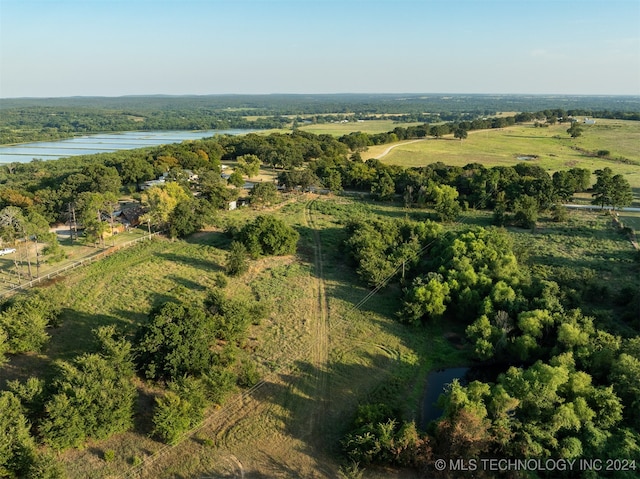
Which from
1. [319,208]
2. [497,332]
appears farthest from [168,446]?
[319,208]

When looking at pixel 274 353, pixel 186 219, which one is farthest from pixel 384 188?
pixel 274 353

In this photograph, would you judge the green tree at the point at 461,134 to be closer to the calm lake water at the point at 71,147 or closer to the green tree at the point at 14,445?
the calm lake water at the point at 71,147

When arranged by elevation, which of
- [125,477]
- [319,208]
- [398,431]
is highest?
[319,208]

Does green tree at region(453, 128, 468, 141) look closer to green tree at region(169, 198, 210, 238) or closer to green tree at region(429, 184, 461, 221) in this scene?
green tree at region(429, 184, 461, 221)

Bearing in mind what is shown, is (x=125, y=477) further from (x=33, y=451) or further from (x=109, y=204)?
(x=109, y=204)

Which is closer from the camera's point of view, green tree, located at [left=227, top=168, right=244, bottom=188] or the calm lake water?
green tree, located at [left=227, top=168, right=244, bottom=188]

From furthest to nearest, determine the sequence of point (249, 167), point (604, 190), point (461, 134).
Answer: point (461, 134) → point (249, 167) → point (604, 190)

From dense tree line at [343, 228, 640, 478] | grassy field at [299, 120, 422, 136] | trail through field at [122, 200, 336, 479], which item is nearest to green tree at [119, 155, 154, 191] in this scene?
trail through field at [122, 200, 336, 479]

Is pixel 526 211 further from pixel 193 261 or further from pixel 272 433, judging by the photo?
pixel 272 433
